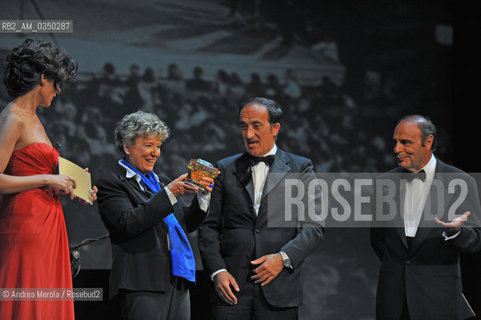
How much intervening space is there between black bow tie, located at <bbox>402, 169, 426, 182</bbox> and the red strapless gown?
2.10 m

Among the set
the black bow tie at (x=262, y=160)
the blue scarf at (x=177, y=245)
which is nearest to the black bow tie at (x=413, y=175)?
the black bow tie at (x=262, y=160)

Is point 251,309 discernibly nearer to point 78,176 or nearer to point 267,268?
point 267,268

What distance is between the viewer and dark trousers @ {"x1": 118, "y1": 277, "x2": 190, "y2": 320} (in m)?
2.63

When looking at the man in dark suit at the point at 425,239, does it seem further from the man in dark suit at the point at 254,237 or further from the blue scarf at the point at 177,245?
the blue scarf at the point at 177,245

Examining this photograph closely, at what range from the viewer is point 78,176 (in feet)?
8.46

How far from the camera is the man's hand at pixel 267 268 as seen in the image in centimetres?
285

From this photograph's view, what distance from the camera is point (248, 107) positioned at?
10.4ft

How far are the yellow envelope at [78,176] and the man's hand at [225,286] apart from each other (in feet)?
2.70

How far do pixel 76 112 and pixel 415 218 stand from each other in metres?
3.06

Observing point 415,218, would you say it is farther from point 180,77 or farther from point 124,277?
point 180,77

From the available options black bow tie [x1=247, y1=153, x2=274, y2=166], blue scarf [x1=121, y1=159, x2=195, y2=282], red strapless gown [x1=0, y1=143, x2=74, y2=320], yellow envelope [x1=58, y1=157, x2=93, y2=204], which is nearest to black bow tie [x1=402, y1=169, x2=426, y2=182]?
black bow tie [x1=247, y1=153, x2=274, y2=166]

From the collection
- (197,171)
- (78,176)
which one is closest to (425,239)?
(197,171)

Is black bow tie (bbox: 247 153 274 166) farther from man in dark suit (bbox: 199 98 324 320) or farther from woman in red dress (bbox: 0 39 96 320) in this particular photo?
woman in red dress (bbox: 0 39 96 320)

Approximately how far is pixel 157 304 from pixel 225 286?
0.39m
